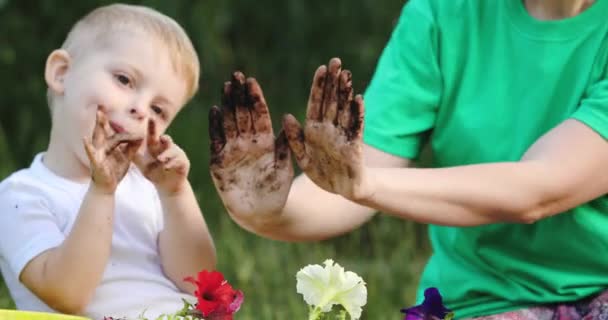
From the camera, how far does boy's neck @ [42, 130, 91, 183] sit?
2.60m

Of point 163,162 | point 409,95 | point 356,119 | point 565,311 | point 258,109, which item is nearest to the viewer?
point 356,119

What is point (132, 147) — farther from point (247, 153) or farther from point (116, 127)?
point (247, 153)

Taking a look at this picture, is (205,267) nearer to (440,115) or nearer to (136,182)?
(136,182)

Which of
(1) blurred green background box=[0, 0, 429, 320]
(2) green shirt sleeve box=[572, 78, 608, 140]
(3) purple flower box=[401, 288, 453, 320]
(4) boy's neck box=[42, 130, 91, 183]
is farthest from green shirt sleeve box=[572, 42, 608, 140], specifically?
(1) blurred green background box=[0, 0, 429, 320]

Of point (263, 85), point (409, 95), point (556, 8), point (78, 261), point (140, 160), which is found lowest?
point (78, 261)

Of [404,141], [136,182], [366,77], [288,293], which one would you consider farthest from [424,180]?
[366,77]

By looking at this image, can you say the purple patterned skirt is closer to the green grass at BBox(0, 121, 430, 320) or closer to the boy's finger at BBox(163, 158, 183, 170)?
the boy's finger at BBox(163, 158, 183, 170)

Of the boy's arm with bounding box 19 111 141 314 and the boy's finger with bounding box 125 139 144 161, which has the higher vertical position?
the boy's finger with bounding box 125 139 144 161

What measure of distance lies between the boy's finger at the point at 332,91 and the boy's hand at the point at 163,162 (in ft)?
1.42

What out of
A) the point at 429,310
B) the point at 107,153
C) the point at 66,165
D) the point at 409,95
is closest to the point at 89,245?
the point at 107,153

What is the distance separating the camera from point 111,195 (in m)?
2.39

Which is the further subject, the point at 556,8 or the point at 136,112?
the point at 556,8

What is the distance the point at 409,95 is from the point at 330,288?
0.69 m

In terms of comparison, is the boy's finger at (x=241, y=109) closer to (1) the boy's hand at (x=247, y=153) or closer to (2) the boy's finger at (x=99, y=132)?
(1) the boy's hand at (x=247, y=153)
